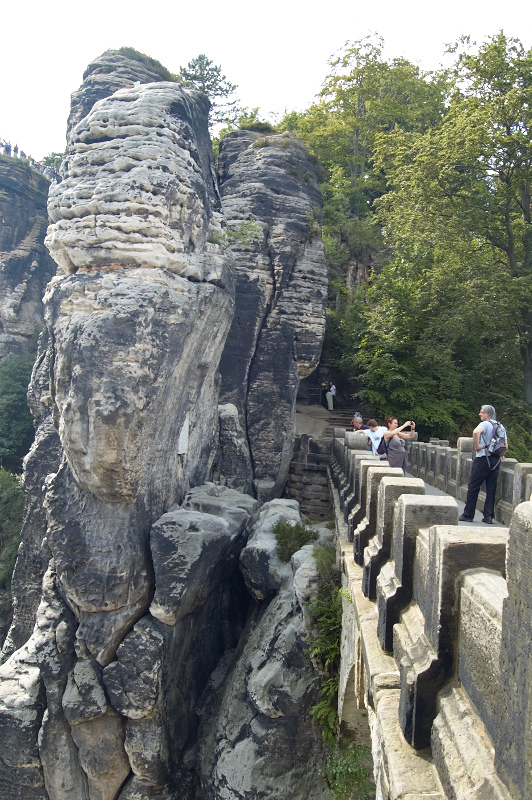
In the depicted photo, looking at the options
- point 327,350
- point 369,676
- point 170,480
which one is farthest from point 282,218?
point 369,676

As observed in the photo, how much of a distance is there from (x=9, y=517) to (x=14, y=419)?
18.3 feet

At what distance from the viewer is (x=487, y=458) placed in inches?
264

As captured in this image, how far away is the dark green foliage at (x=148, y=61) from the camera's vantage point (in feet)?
44.7

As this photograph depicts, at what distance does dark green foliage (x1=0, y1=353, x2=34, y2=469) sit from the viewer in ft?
74.0

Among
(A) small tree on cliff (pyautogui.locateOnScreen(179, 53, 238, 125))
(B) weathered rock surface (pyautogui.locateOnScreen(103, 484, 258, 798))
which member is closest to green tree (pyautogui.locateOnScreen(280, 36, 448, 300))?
(A) small tree on cliff (pyautogui.locateOnScreen(179, 53, 238, 125))

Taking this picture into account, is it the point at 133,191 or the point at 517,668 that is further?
the point at 133,191

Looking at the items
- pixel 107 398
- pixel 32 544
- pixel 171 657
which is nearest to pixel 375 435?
pixel 107 398

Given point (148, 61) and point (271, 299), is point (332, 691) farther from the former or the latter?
point (148, 61)

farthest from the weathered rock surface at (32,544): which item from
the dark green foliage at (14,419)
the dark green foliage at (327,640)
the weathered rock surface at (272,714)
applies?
the dark green foliage at (14,419)

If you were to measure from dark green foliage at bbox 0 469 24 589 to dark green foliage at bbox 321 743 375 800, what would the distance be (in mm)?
13747

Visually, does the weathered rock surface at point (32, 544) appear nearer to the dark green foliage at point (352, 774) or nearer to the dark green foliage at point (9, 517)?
the dark green foliage at point (9, 517)

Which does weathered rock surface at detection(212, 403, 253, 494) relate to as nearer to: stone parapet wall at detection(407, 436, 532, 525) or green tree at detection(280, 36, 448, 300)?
stone parapet wall at detection(407, 436, 532, 525)

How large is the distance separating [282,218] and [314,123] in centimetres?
1702

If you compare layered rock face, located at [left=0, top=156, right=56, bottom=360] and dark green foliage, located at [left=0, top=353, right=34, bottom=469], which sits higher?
layered rock face, located at [left=0, top=156, right=56, bottom=360]
